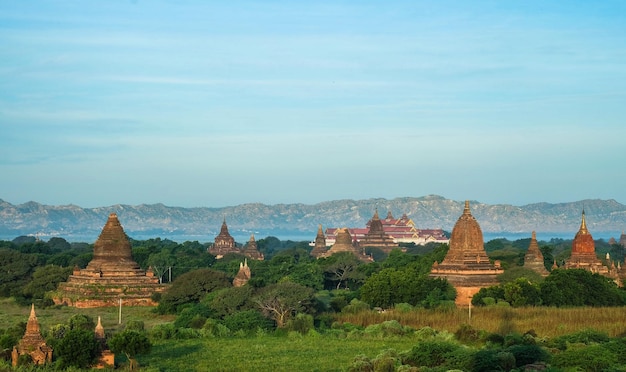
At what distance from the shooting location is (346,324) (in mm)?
58562

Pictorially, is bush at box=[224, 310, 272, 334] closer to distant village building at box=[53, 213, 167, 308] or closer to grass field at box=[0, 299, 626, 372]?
grass field at box=[0, 299, 626, 372]

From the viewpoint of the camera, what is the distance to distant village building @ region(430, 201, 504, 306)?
236ft

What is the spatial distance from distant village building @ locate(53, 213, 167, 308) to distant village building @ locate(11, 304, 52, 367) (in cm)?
2847

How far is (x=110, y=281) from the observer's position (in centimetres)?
7388

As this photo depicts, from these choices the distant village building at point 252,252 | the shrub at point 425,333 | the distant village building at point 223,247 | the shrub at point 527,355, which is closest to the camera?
the shrub at point 527,355

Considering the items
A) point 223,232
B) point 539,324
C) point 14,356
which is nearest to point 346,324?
point 539,324

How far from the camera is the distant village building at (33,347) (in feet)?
142

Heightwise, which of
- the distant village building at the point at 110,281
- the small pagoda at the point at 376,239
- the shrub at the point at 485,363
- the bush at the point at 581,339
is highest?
the small pagoda at the point at 376,239

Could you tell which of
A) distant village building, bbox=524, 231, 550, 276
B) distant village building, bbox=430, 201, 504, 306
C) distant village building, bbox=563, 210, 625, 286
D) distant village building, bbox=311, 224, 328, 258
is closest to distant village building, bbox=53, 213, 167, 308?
distant village building, bbox=430, 201, 504, 306

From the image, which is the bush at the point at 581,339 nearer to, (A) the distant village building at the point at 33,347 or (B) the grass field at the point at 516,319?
(B) the grass field at the point at 516,319

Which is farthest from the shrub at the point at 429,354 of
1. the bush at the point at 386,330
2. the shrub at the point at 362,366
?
the bush at the point at 386,330

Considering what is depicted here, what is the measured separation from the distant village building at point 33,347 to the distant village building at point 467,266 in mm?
32523

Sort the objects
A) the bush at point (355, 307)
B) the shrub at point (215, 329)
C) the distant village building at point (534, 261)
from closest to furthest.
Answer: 1. the shrub at point (215, 329)
2. the bush at point (355, 307)
3. the distant village building at point (534, 261)

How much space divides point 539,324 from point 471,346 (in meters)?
7.87
